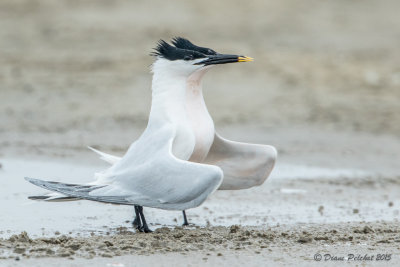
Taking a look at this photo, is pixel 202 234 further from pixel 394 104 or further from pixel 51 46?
pixel 51 46

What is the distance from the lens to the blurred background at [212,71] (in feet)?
40.5

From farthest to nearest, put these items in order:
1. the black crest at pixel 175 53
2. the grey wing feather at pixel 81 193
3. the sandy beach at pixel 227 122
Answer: the black crest at pixel 175 53
the grey wing feather at pixel 81 193
the sandy beach at pixel 227 122

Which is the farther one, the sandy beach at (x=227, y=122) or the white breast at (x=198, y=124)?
the white breast at (x=198, y=124)

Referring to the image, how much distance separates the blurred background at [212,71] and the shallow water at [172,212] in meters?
1.56

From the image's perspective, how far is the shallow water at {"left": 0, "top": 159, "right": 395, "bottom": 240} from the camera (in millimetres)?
6883

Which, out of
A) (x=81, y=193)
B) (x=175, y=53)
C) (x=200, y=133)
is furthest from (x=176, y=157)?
(x=175, y=53)

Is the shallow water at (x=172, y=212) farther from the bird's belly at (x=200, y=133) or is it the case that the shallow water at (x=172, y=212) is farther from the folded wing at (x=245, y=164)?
the bird's belly at (x=200, y=133)

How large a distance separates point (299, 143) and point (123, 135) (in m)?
2.28

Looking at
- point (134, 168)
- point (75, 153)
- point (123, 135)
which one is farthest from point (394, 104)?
point (134, 168)

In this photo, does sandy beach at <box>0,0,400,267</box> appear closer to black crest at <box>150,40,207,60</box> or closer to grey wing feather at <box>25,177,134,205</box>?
grey wing feather at <box>25,177,134,205</box>

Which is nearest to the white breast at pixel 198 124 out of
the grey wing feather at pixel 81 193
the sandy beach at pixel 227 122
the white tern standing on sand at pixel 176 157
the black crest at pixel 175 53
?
the white tern standing on sand at pixel 176 157

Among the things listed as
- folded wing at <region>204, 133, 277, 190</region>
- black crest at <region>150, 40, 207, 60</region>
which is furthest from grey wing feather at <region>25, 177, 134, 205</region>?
black crest at <region>150, 40, 207, 60</region>

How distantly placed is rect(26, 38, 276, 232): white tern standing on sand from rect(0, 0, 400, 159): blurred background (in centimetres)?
353

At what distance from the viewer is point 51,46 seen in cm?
1587
